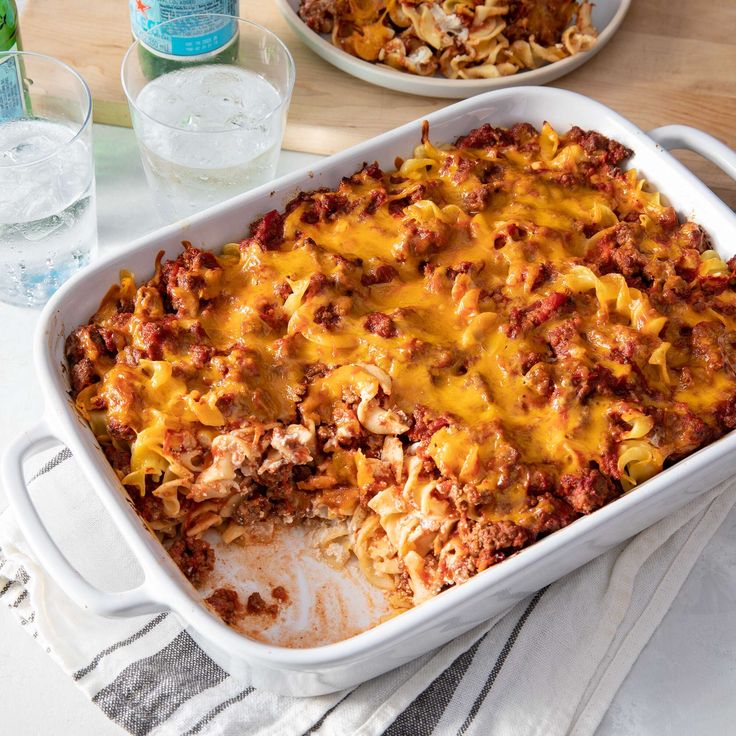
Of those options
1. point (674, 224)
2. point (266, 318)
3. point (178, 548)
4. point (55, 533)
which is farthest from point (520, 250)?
point (55, 533)

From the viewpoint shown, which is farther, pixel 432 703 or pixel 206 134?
pixel 206 134

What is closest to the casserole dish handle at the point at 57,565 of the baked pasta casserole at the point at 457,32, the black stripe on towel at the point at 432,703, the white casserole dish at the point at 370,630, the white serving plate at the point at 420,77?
the white casserole dish at the point at 370,630

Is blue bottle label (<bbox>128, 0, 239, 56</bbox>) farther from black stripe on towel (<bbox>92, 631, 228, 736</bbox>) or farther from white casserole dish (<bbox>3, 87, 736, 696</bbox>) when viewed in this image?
black stripe on towel (<bbox>92, 631, 228, 736</bbox>)

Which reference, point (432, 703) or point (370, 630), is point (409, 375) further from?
point (432, 703)

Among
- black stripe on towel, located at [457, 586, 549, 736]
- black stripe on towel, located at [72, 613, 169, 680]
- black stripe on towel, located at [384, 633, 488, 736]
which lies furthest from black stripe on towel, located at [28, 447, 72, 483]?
black stripe on towel, located at [457, 586, 549, 736]

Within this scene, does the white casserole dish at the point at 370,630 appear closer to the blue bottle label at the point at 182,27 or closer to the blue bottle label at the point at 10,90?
the blue bottle label at the point at 182,27

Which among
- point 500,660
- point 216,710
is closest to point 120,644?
point 216,710

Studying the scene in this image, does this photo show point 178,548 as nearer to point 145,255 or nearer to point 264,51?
point 145,255
